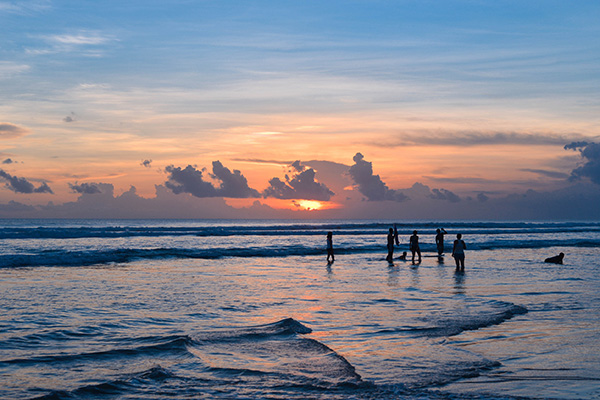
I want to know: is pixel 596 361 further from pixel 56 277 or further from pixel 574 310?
pixel 56 277

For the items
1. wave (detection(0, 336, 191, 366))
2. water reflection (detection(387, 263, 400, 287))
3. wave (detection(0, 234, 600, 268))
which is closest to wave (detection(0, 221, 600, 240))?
wave (detection(0, 234, 600, 268))

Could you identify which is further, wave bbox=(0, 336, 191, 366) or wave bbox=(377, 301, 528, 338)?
wave bbox=(377, 301, 528, 338)

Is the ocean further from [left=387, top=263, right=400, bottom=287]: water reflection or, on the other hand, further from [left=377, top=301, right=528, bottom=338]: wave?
[left=387, top=263, right=400, bottom=287]: water reflection

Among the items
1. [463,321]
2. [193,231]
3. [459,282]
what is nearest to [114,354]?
[463,321]

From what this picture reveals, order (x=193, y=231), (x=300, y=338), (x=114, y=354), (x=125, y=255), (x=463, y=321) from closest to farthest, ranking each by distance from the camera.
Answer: (x=114, y=354)
(x=300, y=338)
(x=463, y=321)
(x=125, y=255)
(x=193, y=231)

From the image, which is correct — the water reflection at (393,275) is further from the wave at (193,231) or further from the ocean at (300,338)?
the wave at (193,231)

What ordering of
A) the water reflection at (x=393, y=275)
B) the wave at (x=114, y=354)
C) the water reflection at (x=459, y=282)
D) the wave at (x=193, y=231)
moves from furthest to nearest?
1. the wave at (x=193, y=231)
2. the water reflection at (x=393, y=275)
3. the water reflection at (x=459, y=282)
4. the wave at (x=114, y=354)

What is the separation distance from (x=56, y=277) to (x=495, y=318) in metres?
16.9

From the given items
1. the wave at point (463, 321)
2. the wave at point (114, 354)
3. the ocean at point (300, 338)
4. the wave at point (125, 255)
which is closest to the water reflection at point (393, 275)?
the ocean at point (300, 338)

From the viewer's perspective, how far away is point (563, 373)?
7883mm

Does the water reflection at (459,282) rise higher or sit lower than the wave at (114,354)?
lower

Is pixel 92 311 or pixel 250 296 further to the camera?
pixel 250 296

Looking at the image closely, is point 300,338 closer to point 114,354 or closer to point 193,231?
point 114,354

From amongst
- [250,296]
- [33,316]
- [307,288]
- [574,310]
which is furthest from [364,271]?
[33,316]
